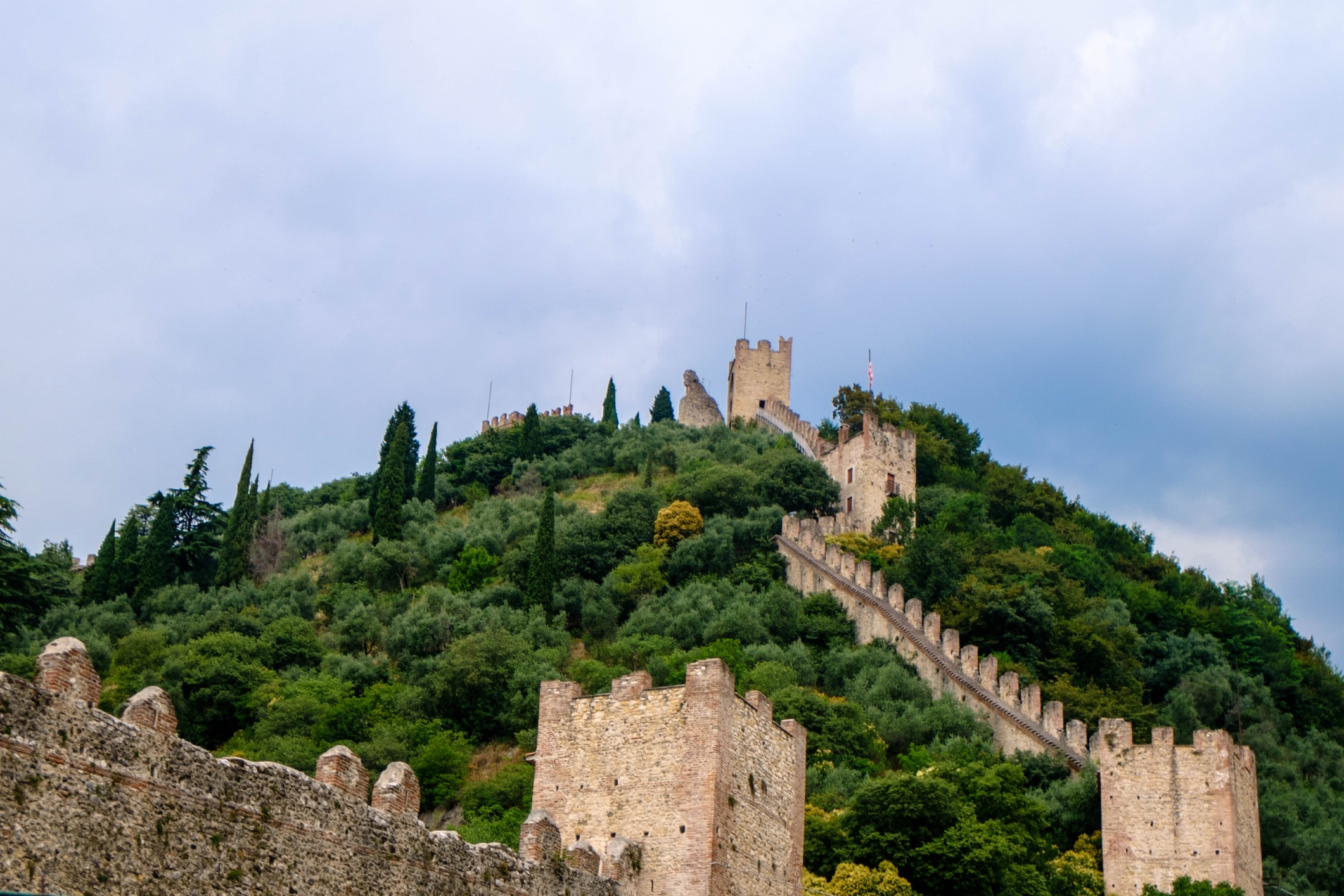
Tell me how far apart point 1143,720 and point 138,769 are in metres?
36.9

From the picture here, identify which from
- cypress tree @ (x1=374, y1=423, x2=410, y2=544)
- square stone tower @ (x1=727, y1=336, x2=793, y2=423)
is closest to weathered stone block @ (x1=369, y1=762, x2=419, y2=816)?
cypress tree @ (x1=374, y1=423, x2=410, y2=544)

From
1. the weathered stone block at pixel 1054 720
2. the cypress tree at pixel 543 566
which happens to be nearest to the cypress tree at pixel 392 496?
the cypress tree at pixel 543 566

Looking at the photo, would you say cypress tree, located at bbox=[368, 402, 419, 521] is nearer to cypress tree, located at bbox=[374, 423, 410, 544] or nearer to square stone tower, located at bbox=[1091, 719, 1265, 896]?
cypress tree, located at bbox=[374, 423, 410, 544]

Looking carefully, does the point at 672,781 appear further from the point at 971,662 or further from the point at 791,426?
the point at 791,426

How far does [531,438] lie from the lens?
77.8m

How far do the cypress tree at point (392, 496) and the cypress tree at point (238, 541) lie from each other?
16.7 ft

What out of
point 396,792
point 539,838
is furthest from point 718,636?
point 396,792

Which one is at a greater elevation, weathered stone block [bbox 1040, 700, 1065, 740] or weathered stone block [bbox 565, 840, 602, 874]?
weathered stone block [bbox 1040, 700, 1065, 740]

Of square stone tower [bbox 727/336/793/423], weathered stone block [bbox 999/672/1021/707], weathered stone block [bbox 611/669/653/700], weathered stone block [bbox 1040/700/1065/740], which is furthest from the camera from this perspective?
square stone tower [bbox 727/336/793/423]

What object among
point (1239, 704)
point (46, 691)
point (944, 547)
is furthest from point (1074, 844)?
point (46, 691)

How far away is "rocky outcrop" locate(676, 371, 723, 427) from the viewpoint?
281ft

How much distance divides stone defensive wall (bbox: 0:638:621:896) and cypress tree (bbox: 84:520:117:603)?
44.7m

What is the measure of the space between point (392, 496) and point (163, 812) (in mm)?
51266

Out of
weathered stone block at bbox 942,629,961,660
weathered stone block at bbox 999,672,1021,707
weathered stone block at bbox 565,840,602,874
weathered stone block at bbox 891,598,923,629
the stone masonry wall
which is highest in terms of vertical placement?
the stone masonry wall
